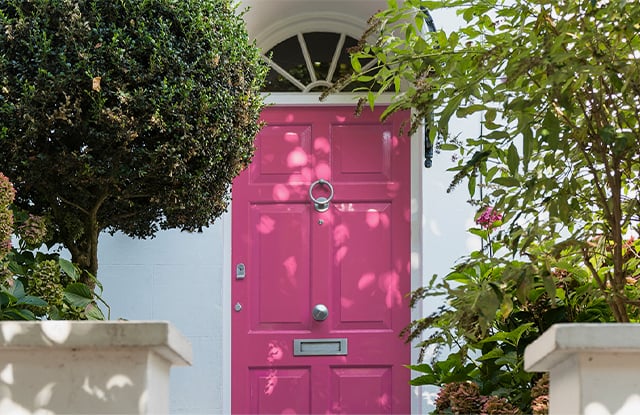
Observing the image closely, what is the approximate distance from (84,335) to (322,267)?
4.03 metres

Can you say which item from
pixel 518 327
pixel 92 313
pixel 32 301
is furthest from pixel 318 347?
pixel 32 301

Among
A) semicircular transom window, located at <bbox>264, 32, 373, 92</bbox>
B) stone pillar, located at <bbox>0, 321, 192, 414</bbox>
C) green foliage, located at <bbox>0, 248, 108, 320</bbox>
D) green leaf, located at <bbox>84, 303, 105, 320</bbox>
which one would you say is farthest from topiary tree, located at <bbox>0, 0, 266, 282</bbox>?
semicircular transom window, located at <bbox>264, 32, 373, 92</bbox>

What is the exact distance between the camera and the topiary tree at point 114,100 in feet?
10.5

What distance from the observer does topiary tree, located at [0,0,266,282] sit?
126 inches

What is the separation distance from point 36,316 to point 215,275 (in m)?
2.50

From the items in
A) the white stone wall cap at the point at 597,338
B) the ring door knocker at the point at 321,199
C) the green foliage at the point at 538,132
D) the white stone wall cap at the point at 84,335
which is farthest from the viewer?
the ring door knocker at the point at 321,199

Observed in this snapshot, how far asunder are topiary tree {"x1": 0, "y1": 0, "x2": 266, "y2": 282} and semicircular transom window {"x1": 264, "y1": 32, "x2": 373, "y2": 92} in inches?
110

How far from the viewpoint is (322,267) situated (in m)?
6.08

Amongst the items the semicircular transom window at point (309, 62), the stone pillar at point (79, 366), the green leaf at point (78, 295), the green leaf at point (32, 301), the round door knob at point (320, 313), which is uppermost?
the semicircular transom window at point (309, 62)

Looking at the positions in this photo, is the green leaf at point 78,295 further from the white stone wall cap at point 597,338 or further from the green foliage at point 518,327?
the white stone wall cap at point 597,338

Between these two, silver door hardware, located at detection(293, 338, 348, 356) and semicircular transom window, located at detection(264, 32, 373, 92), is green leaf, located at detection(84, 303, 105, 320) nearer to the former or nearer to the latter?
silver door hardware, located at detection(293, 338, 348, 356)

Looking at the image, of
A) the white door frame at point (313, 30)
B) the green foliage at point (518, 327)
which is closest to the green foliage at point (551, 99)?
the green foliage at point (518, 327)

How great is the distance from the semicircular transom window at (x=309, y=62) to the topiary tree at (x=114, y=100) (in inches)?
110

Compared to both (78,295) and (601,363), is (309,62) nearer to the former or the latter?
(78,295)
